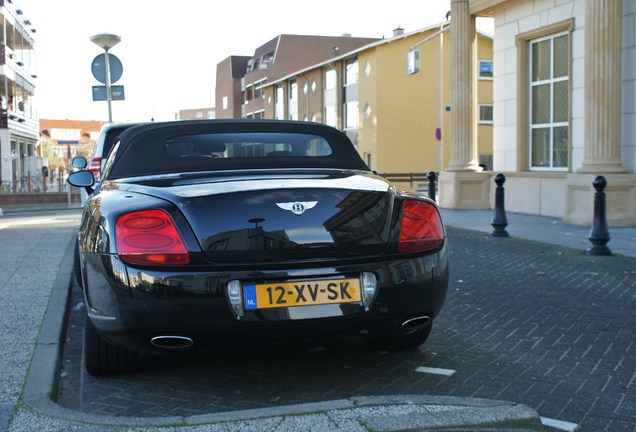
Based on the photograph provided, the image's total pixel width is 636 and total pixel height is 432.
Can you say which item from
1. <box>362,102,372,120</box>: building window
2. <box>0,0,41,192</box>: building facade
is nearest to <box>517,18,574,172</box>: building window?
<box>0,0,41,192</box>: building facade

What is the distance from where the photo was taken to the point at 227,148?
468 centimetres

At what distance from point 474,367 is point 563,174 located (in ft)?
34.9

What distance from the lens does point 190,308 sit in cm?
328

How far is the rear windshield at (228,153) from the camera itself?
435cm

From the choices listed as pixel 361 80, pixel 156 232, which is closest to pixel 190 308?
pixel 156 232

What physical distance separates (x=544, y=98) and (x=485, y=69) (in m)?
23.1

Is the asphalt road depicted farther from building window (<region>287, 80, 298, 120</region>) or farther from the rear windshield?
building window (<region>287, 80, 298, 120</region>)

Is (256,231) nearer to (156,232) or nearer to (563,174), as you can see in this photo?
(156,232)

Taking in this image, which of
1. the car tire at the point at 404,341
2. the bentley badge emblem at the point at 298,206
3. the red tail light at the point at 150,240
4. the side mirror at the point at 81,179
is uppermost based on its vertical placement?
the side mirror at the point at 81,179

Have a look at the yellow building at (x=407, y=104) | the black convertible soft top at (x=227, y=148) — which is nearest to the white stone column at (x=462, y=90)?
the black convertible soft top at (x=227, y=148)

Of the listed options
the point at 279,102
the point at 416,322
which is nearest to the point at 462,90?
the point at 416,322

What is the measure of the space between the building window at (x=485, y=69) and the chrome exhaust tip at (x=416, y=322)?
33.8 meters

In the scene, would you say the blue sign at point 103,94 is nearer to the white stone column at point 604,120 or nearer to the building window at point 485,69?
the white stone column at point 604,120

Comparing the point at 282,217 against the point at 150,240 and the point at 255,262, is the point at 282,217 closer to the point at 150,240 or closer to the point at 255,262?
the point at 255,262
